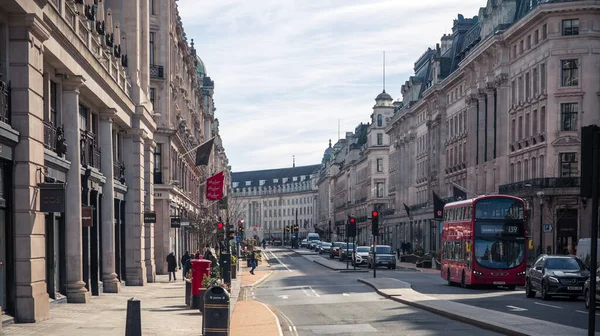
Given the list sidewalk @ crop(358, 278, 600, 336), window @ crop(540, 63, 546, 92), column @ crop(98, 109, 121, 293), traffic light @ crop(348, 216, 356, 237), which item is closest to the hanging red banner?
traffic light @ crop(348, 216, 356, 237)

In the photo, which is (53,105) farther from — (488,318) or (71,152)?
(488,318)

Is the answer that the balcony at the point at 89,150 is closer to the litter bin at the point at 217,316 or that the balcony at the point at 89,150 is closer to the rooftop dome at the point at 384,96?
the litter bin at the point at 217,316

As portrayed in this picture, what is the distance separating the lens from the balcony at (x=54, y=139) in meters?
28.1

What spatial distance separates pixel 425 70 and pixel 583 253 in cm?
8800

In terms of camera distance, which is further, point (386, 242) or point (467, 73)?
point (386, 242)

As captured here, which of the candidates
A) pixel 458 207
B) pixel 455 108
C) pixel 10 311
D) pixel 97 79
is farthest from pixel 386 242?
pixel 10 311

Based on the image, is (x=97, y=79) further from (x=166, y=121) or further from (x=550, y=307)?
(x=166, y=121)

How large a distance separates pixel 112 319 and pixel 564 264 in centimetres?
1721

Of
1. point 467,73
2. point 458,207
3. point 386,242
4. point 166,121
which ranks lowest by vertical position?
point 386,242

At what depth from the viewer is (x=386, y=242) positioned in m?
145

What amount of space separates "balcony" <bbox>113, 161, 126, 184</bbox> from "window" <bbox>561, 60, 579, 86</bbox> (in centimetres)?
3765

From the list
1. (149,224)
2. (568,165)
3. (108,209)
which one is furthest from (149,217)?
(568,165)

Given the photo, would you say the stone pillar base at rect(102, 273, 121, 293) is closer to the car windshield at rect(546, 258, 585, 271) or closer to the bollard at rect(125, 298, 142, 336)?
the car windshield at rect(546, 258, 585, 271)

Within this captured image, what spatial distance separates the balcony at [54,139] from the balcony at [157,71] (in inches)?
1219
